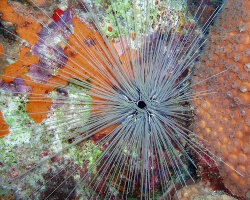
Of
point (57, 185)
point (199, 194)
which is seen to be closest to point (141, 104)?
point (199, 194)

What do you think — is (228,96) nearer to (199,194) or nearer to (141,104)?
(141,104)

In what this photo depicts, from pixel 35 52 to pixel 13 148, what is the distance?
144cm

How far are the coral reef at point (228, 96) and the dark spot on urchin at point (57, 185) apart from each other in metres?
2.20

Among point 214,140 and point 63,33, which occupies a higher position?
point 63,33

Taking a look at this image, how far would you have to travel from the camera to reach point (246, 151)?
8.59 ft

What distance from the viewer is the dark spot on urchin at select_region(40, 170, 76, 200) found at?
10.7ft

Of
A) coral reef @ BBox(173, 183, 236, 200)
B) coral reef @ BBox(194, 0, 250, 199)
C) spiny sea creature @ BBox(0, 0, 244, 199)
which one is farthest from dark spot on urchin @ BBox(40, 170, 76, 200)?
coral reef @ BBox(194, 0, 250, 199)

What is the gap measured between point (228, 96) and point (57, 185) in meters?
2.88

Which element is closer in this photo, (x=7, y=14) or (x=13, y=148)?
(x=7, y=14)

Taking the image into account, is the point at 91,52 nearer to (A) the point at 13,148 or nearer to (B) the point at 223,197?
(A) the point at 13,148

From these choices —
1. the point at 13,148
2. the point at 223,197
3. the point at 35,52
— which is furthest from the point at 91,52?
the point at 223,197

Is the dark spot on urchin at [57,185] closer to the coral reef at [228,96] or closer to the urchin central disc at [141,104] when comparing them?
the urchin central disc at [141,104]

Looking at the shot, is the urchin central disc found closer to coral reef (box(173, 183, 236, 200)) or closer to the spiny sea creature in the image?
the spiny sea creature

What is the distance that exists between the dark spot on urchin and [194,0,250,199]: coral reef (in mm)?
2201
